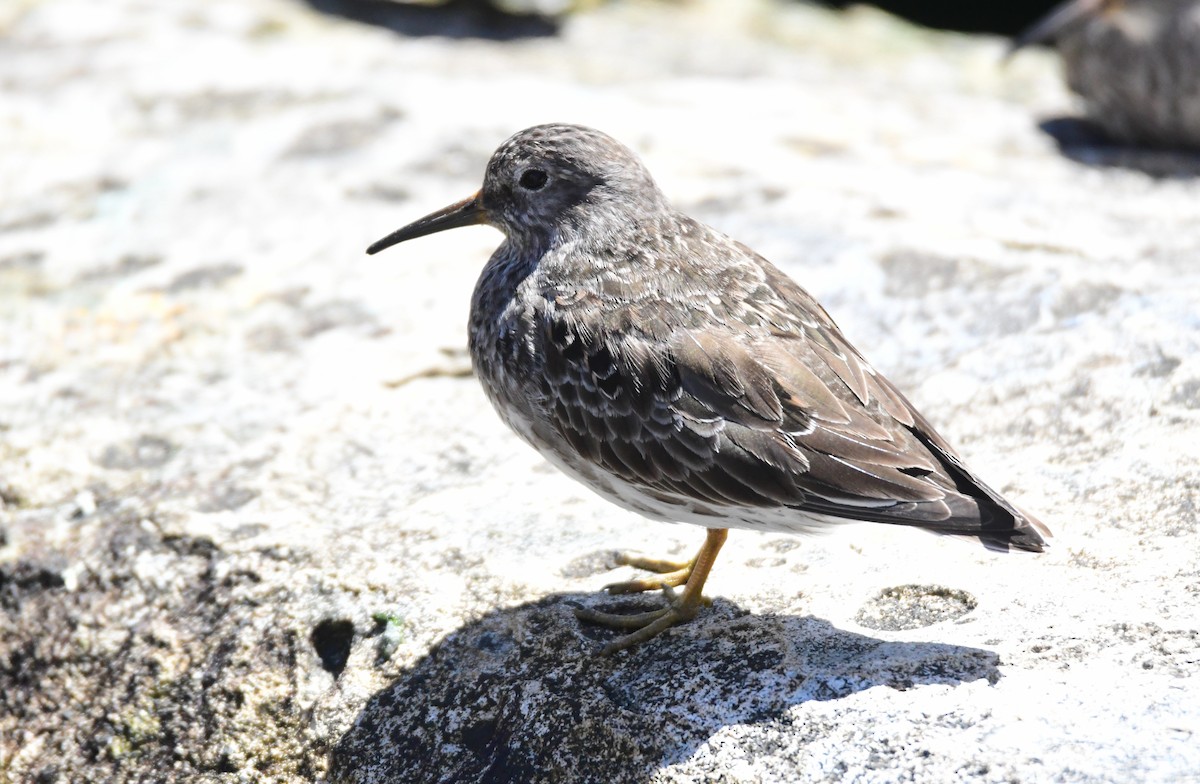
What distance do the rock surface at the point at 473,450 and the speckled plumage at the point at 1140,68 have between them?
0.43 m

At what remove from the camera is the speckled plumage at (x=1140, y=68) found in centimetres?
852

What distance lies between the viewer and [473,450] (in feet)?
18.4

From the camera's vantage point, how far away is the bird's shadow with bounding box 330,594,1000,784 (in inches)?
154

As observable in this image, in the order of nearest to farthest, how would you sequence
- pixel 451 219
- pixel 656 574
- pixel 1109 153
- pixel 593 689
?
pixel 593 689 < pixel 656 574 < pixel 451 219 < pixel 1109 153

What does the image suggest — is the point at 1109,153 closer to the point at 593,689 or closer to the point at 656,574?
the point at 656,574

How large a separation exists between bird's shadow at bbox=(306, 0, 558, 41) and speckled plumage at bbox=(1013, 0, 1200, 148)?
3.97m

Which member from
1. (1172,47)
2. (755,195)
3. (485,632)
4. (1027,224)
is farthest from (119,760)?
(1172,47)

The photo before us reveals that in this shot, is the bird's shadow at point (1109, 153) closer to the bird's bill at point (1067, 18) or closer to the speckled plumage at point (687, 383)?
the bird's bill at point (1067, 18)

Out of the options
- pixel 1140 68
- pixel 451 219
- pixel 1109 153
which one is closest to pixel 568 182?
pixel 451 219

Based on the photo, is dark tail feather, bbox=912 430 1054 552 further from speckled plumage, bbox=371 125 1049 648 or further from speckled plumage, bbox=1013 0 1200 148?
speckled plumage, bbox=1013 0 1200 148

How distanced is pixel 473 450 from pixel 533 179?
49.9 inches

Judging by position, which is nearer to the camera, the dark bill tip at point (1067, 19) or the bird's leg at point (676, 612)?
the bird's leg at point (676, 612)

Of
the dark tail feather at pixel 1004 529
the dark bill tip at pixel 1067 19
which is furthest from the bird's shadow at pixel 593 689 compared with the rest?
the dark bill tip at pixel 1067 19

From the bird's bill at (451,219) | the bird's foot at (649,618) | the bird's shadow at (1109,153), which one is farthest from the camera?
the bird's shadow at (1109,153)
